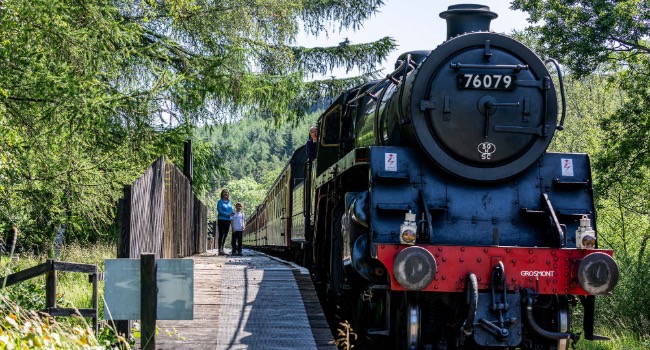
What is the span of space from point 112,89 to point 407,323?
6.46m

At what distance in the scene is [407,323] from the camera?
21.3 ft

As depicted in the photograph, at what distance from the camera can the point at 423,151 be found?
699 centimetres

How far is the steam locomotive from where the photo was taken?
6352 millimetres

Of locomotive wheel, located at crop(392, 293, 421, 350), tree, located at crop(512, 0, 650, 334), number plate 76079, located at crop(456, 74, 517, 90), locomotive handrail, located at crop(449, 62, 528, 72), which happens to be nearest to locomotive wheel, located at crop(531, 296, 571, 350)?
locomotive wheel, located at crop(392, 293, 421, 350)

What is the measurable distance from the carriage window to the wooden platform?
179cm

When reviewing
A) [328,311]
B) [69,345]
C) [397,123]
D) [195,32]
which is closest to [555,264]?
[397,123]

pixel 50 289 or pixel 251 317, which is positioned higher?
pixel 50 289

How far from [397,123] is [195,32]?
840cm

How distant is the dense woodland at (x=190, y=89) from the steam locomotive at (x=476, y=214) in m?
4.04

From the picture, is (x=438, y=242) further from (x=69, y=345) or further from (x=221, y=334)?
(x=69, y=345)

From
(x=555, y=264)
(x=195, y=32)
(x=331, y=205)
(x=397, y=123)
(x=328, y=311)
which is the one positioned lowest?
(x=328, y=311)

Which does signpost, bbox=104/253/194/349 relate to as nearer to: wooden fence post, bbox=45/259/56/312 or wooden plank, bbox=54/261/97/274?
wooden plank, bbox=54/261/97/274

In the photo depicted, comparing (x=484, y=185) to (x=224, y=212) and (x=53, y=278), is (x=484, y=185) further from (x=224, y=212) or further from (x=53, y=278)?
(x=224, y=212)

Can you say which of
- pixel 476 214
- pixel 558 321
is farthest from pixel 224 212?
pixel 558 321
